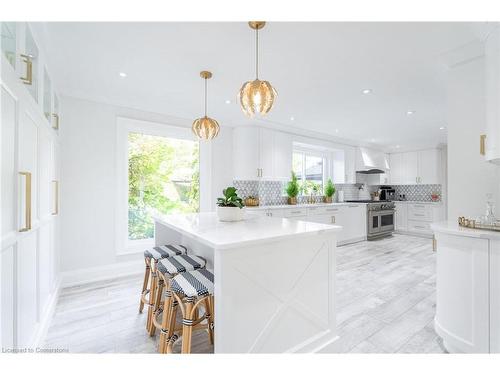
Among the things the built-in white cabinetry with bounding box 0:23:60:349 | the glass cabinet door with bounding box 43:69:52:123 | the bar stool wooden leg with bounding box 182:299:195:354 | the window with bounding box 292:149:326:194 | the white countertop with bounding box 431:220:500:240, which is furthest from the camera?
the window with bounding box 292:149:326:194

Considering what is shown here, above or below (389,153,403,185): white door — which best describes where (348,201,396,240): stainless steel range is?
below

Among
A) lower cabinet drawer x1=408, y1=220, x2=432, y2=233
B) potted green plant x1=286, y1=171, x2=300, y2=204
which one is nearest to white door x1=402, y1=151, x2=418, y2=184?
lower cabinet drawer x1=408, y1=220, x2=432, y2=233

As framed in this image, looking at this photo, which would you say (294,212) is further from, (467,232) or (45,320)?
(45,320)

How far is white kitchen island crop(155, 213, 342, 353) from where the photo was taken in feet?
4.40

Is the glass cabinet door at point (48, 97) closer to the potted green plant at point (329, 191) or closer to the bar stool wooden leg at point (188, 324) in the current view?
the bar stool wooden leg at point (188, 324)

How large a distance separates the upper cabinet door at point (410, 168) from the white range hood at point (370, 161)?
0.46 meters

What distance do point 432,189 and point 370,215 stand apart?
2.33 m

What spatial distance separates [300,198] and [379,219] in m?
2.10

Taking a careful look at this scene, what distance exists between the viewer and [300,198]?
5633mm

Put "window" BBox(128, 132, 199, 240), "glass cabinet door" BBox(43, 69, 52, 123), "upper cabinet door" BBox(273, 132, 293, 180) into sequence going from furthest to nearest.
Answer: "upper cabinet door" BBox(273, 132, 293, 180) < "window" BBox(128, 132, 199, 240) < "glass cabinet door" BBox(43, 69, 52, 123)

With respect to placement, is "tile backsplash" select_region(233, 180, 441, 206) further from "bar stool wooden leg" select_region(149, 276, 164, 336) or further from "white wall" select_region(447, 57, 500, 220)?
"white wall" select_region(447, 57, 500, 220)

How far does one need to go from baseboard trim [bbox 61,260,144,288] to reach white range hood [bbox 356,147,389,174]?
556 centimetres

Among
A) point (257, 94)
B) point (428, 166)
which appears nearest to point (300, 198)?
point (428, 166)
